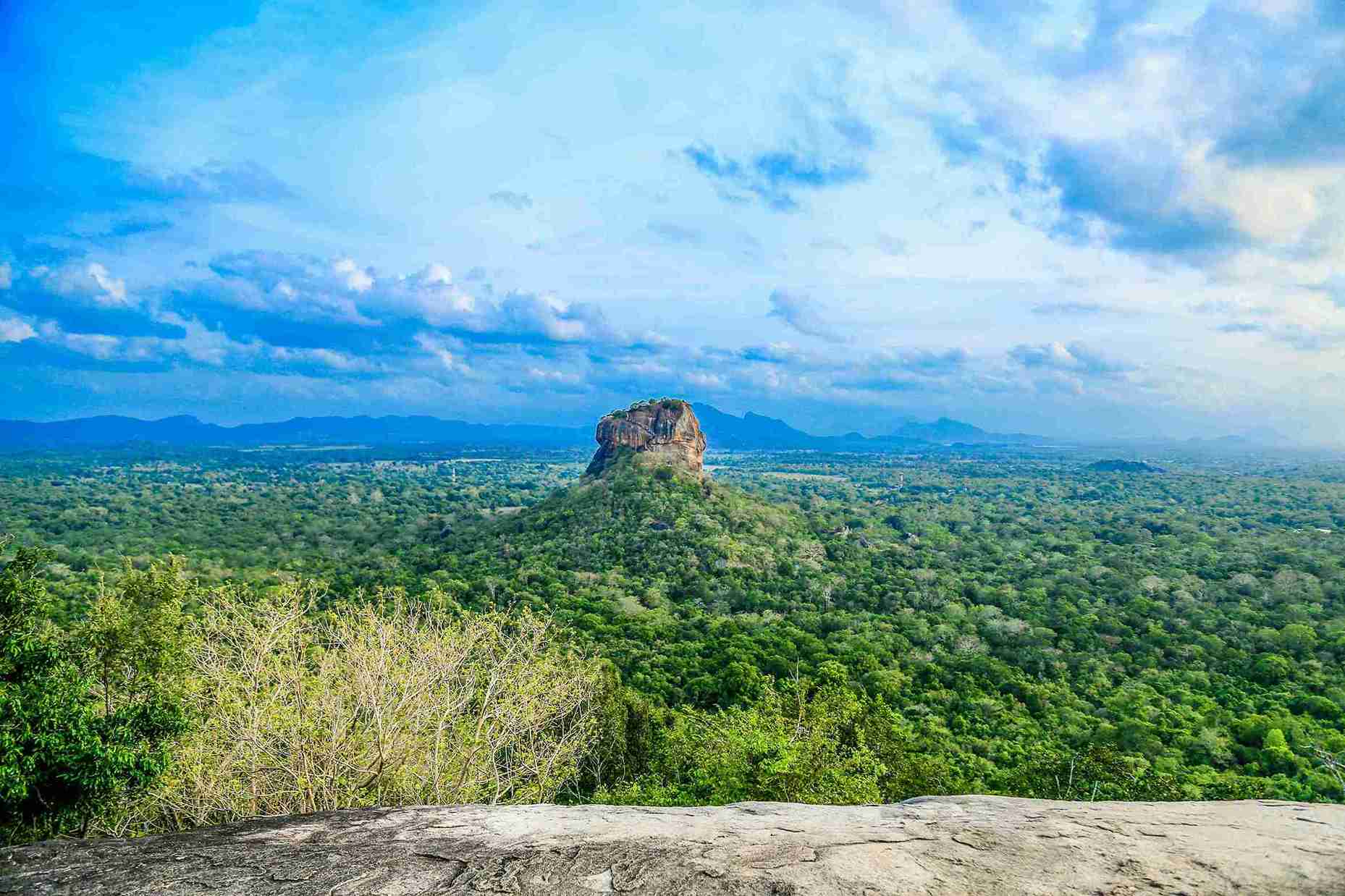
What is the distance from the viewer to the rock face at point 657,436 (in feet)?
228

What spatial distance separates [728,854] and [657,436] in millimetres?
63750

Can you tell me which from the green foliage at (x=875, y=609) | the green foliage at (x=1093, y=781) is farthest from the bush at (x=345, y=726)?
the green foliage at (x=1093, y=781)

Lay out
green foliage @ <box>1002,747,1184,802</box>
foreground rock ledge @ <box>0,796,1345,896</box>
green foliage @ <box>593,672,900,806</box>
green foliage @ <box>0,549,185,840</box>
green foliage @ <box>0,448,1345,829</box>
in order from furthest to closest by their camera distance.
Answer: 1. green foliage @ <box>0,448,1345,829</box>
2. green foliage @ <box>1002,747,1184,802</box>
3. green foliage @ <box>593,672,900,806</box>
4. green foliage @ <box>0,549,185,840</box>
5. foreground rock ledge @ <box>0,796,1345,896</box>

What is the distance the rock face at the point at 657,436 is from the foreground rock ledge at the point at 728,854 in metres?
61.0

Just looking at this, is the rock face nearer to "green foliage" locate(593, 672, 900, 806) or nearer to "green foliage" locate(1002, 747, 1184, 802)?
"green foliage" locate(593, 672, 900, 806)

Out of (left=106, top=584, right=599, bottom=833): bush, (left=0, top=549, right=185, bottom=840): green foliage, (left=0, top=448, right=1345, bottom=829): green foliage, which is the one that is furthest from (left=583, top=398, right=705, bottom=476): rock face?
(left=0, top=549, right=185, bottom=840): green foliage

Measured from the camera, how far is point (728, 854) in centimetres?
638

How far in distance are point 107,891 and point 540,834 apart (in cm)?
387

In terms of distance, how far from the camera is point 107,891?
589 centimetres

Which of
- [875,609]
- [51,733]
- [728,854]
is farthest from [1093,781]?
[875,609]

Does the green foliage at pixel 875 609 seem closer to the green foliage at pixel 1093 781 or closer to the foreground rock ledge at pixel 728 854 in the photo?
the green foliage at pixel 1093 781

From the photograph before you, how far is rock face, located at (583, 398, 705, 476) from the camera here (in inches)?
2734

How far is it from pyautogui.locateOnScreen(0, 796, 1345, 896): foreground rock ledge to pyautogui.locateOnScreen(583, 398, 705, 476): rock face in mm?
60970

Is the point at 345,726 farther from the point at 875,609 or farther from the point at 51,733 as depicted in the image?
the point at 875,609
